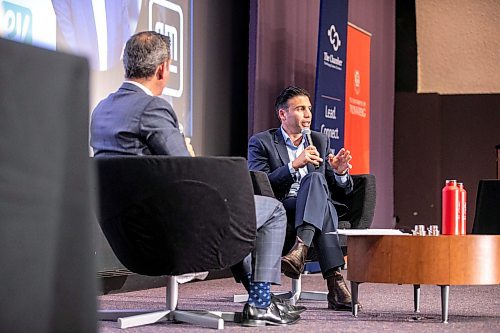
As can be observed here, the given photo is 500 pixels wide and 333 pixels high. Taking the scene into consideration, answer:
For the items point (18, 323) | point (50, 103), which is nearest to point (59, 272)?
point (18, 323)

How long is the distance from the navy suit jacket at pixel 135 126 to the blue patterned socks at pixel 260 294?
0.58 m

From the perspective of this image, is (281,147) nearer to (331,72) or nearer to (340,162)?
(340,162)

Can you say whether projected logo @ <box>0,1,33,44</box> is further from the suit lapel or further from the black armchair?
the suit lapel

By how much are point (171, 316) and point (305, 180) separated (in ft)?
3.55

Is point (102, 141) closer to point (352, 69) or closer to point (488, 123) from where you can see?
point (352, 69)

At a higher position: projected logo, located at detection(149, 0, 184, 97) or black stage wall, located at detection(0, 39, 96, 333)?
projected logo, located at detection(149, 0, 184, 97)

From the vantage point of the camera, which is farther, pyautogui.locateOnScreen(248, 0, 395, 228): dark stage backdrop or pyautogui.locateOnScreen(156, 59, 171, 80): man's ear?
pyautogui.locateOnScreen(248, 0, 395, 228): dark stage backdrop

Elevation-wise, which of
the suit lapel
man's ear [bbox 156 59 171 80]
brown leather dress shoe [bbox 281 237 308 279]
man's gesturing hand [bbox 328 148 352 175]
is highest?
man's ear [bbox 156 59 171 80]

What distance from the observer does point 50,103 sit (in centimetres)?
100

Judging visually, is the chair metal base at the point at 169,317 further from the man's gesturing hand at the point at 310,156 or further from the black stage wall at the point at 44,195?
the black stage wall at the point at 44,195

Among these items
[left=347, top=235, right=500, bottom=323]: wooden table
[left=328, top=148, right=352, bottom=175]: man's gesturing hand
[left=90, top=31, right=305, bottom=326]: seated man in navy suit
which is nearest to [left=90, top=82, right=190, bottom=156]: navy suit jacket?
[left=90, top=31, right=305, bottom=326]: seated man in navy suit

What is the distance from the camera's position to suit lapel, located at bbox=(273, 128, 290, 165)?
4.66 meters

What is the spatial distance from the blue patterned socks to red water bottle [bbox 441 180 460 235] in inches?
34.7

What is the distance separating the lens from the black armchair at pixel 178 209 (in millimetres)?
3059
